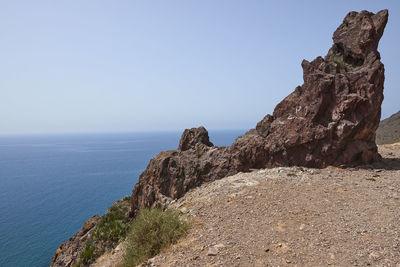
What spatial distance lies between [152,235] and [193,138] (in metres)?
10.6

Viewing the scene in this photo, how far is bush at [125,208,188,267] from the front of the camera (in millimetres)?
8328

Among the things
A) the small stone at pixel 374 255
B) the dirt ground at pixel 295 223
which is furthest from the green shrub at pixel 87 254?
the small stone at pixel 374 255

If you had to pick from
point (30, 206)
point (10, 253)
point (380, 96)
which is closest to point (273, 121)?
point (380, 96)

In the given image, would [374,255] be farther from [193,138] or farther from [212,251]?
[193,138]

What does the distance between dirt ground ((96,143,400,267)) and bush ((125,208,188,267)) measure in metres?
0.45

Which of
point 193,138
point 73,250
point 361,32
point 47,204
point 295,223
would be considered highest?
point 361,32

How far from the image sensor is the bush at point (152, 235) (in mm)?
8328

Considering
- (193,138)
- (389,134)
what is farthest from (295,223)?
(389,134)

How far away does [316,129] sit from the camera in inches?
587

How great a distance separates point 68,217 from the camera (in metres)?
52.6

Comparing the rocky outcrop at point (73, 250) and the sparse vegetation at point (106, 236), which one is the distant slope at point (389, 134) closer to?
the sparse vegetation at point (106, 236)

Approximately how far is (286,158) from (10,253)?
43.8m

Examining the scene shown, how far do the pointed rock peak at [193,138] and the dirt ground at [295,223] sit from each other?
583 cm

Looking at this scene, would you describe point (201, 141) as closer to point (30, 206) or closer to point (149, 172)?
point (149, 172)
